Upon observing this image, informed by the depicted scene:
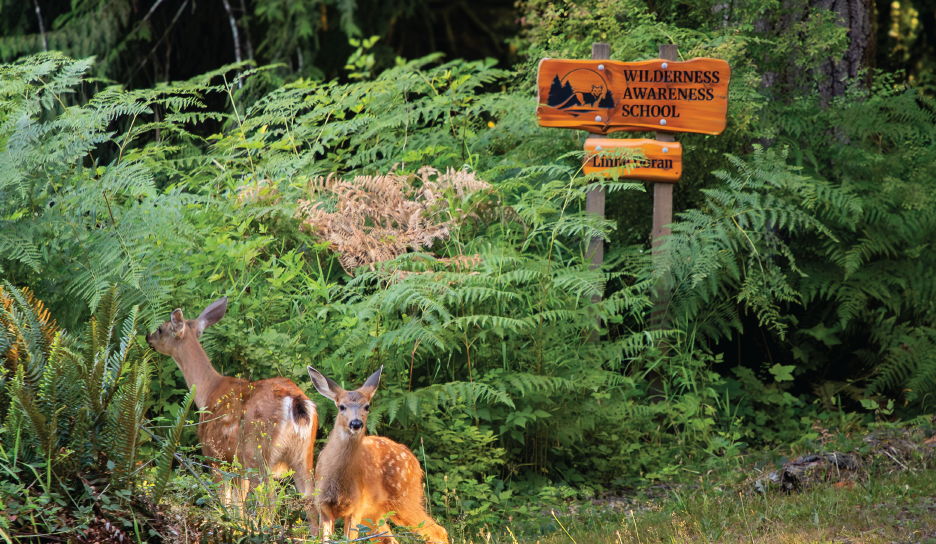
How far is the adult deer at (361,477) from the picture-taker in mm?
3834

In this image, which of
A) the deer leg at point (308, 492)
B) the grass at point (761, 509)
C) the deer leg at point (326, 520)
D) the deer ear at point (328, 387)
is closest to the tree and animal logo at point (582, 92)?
the grass at point (761, 509)

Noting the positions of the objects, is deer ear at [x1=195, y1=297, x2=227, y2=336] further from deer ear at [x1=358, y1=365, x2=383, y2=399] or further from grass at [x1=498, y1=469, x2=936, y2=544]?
grass at [x1=498, y1=469, x2=936, y2=544]

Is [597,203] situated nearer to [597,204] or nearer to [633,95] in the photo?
[597,204]

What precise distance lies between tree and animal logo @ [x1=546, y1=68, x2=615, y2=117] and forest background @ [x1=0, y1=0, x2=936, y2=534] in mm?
363

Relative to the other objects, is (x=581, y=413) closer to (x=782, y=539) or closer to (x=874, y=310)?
(x=782, y=539)

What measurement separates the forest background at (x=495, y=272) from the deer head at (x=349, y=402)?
67cm

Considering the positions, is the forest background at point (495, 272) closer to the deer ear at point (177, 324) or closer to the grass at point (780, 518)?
the deer ear at point (177, 324)

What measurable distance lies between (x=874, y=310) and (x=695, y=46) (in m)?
2.45

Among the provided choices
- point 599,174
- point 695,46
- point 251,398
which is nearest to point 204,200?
point 251,398

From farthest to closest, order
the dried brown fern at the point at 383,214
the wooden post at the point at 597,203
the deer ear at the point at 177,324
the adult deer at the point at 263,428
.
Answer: the wooden post at the point at 597,203
the dried brown fern at the point at 383,214
the deer ear at the point at 177,324
the adult deer at the point at 263,428

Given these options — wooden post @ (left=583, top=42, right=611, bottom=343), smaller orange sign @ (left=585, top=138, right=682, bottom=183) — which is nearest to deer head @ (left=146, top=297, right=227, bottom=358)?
wooden post @ (left=583, top=42, right=611, bottom=343)

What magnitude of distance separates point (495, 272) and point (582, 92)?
1880mm

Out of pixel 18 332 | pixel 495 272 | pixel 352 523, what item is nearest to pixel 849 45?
pixel 495 272

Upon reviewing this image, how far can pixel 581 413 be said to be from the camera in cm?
542
